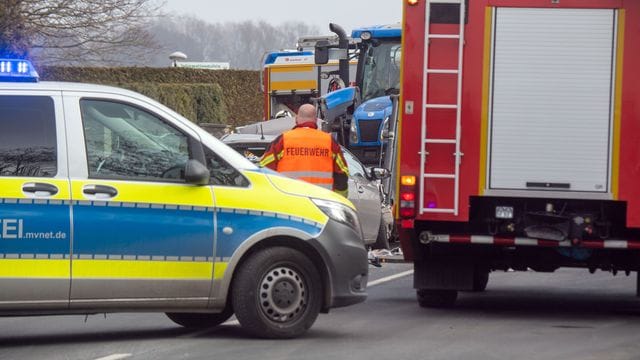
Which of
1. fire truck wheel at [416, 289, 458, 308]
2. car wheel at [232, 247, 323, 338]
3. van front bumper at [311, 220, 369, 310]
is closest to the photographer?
car wheel at [232, 247, 323, 338]

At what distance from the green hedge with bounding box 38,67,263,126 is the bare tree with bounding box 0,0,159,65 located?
2.21 feet

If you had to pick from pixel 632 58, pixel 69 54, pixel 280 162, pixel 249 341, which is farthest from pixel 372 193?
pixel 69 54

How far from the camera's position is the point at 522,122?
1142 cm

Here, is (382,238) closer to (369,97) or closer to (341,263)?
(369,97)

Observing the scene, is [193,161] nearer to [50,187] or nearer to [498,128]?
[50,187]

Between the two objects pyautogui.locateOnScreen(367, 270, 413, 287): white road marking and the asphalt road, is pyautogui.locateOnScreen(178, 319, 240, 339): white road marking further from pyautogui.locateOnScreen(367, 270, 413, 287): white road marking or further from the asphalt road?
pyautogui.locateOnScreen(367, 270, 413, 287): white road marking

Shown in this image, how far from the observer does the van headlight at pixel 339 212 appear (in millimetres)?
9945

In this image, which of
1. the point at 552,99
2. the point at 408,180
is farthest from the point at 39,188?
the point at 552,99

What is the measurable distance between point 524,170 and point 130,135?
138 inches

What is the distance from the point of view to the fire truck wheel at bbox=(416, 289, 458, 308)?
1248 cm

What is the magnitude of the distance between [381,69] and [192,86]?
11565 mm

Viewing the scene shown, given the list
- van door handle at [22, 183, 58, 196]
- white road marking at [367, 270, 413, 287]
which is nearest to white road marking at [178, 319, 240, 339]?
van door handle at [22, 183, 58, 196]

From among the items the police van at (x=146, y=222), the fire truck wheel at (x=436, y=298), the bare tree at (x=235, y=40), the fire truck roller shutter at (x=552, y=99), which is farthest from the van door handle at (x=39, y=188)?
the bare tree at (x=235, y=40)

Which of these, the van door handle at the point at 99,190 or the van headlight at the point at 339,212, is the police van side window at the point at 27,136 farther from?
the van headlight at the point at 339,212
